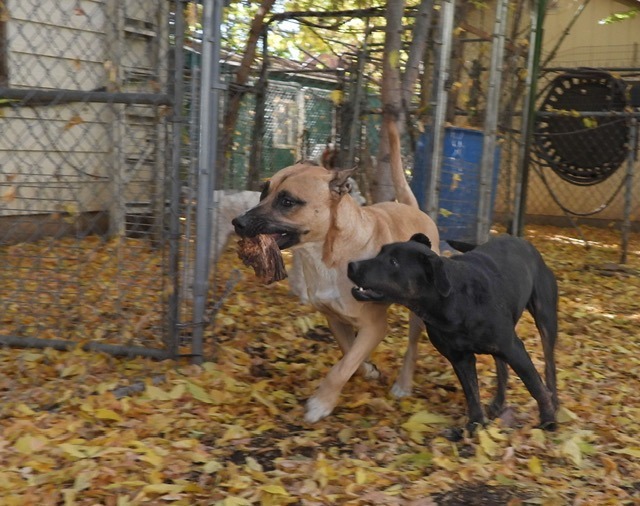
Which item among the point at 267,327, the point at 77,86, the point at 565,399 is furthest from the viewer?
the point at 77,86

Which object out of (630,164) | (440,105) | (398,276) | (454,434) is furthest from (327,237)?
(630,164)

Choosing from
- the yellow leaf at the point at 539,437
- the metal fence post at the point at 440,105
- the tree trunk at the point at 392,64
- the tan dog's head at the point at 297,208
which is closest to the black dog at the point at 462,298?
the yellow leaf at the point at 539,437

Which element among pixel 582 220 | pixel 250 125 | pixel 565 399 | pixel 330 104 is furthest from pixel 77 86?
pixel 582 220

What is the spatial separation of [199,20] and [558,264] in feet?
20.5

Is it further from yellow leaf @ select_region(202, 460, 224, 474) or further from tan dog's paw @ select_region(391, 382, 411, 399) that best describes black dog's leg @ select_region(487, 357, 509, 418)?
yellow leaf @ select_region(202, 460, 224, 474)

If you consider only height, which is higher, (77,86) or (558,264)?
(77,86)

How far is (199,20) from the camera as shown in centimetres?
465

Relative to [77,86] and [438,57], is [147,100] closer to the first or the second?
[438,57]

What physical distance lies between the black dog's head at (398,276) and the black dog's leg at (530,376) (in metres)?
0.48

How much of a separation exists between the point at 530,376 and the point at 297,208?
1443 millimetres

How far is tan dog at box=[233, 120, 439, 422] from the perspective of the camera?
3922 mm

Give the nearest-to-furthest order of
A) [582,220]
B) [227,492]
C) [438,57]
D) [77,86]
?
[227,492] < [438,57] < [77,86] < [582,220]

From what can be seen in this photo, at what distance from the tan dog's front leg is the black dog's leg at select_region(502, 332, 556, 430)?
740mm

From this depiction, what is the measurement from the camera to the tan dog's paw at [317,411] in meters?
3.95
